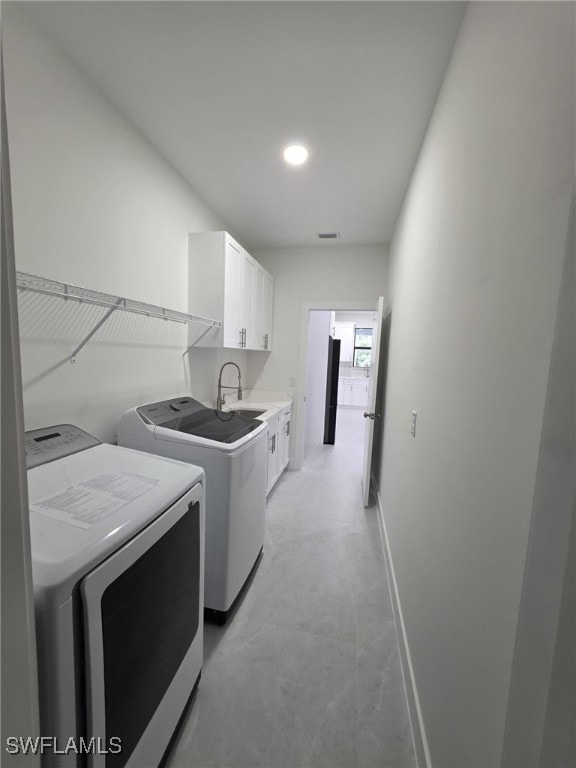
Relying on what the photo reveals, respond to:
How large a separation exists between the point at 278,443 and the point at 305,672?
1923mm

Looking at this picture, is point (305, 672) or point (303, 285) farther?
point (303, 285)

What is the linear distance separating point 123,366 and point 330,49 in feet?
5.85

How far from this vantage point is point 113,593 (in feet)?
2.48

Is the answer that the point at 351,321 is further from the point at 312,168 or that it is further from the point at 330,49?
the point at 330,49

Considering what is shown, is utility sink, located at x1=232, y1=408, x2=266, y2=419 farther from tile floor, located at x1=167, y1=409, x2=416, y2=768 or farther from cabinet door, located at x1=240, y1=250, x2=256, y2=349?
tile floor, located at x1=167, y1=409, x2=416, y2=768

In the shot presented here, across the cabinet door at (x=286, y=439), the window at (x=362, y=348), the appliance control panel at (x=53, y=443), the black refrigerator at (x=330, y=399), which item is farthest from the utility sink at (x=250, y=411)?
the window at (x=362, y=348)

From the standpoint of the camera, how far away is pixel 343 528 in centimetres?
257

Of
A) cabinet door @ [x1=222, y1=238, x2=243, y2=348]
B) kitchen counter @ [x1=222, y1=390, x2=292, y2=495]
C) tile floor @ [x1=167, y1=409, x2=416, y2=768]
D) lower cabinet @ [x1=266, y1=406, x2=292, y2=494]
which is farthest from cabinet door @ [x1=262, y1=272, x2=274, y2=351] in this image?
tile floor @ [x1=167, y1=409, x2=416, y2=768]

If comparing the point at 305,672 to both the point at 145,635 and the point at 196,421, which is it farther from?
the point at 196,421

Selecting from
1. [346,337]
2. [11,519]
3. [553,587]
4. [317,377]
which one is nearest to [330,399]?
[317,377]

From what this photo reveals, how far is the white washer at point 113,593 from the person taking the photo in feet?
2.09

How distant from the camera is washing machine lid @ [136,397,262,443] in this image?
1.70 metres

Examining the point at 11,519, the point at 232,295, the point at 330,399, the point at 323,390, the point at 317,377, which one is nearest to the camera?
the point at 11,519

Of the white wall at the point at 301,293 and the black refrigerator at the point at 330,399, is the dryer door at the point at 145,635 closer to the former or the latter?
the white wall at the point at 301,293
